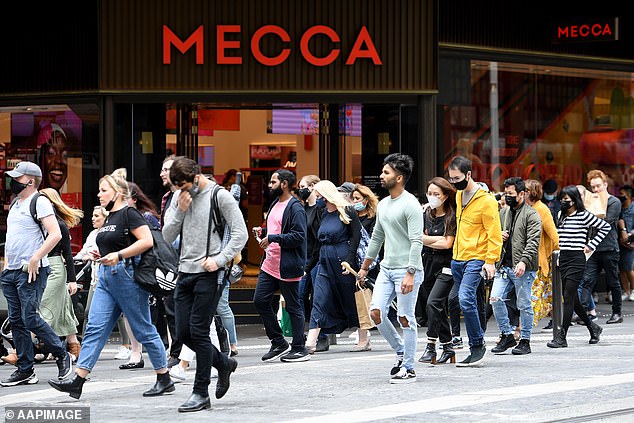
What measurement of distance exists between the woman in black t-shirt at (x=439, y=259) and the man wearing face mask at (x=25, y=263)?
3.60m

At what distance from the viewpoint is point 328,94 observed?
61.0 ft

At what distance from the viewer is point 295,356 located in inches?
520

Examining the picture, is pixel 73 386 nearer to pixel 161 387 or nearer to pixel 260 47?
pixel 161 387

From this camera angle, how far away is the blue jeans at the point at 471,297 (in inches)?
477

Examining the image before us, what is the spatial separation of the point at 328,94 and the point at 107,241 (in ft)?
28.5

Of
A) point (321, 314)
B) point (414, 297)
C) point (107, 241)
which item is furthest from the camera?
point (321, 314)

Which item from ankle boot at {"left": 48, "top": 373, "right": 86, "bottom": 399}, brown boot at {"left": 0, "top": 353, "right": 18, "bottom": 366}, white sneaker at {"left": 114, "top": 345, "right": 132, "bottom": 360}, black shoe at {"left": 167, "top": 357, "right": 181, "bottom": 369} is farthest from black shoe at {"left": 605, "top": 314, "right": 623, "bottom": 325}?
ankle boot at {"left": 48, "top": 373, "right": 86, "bottom": 399}

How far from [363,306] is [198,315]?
469cm

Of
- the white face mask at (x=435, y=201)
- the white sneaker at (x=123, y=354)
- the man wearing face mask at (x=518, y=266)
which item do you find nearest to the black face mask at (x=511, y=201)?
the man wearing face mask at (x=518, y=266)

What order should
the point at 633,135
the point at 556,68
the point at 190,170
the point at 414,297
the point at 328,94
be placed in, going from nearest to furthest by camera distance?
the point at 190,170 < the point at 414,297 < the point at 328,94 < the point at 556,68 < the point at 633,135

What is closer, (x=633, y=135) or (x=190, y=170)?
(x=190, y=170)

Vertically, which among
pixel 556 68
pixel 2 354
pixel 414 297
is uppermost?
pixel 556 68

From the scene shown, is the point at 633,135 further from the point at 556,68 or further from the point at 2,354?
the point at 2,354

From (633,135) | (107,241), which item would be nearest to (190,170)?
(107,241)
